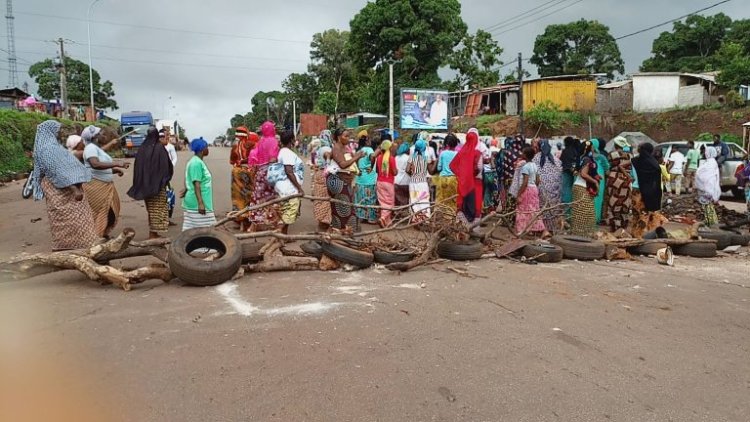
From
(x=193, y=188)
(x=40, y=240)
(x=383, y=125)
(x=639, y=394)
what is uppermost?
(x=383, y=125)

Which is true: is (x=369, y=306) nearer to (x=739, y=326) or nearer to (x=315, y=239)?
(x=315, y=239)

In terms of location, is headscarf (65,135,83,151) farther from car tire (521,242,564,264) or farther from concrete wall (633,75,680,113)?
concrete wall (633,75,680,113)

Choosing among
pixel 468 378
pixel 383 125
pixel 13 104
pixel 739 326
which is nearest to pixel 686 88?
pixel 383 125

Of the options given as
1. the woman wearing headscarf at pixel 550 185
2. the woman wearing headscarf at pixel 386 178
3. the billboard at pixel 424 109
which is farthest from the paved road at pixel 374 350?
the billboard at pixel 424 109

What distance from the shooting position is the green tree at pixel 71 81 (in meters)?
62.6

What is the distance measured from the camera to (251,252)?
605 cm

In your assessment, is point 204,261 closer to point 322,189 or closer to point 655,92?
point 322,189

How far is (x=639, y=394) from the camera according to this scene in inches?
130

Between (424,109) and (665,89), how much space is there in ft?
58.5

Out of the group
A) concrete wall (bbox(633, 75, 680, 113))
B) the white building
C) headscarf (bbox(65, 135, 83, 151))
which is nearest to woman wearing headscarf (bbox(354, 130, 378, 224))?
headscarf (bbox(65, 135, 83, 151))

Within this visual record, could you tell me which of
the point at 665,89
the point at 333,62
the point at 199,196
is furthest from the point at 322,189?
the point at 333,62

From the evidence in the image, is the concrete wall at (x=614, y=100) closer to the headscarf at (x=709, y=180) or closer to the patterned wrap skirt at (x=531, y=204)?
the headscarf at (x=709, y=180)

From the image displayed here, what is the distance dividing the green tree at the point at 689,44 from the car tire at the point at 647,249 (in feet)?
165

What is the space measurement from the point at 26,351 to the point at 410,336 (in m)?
2.65
